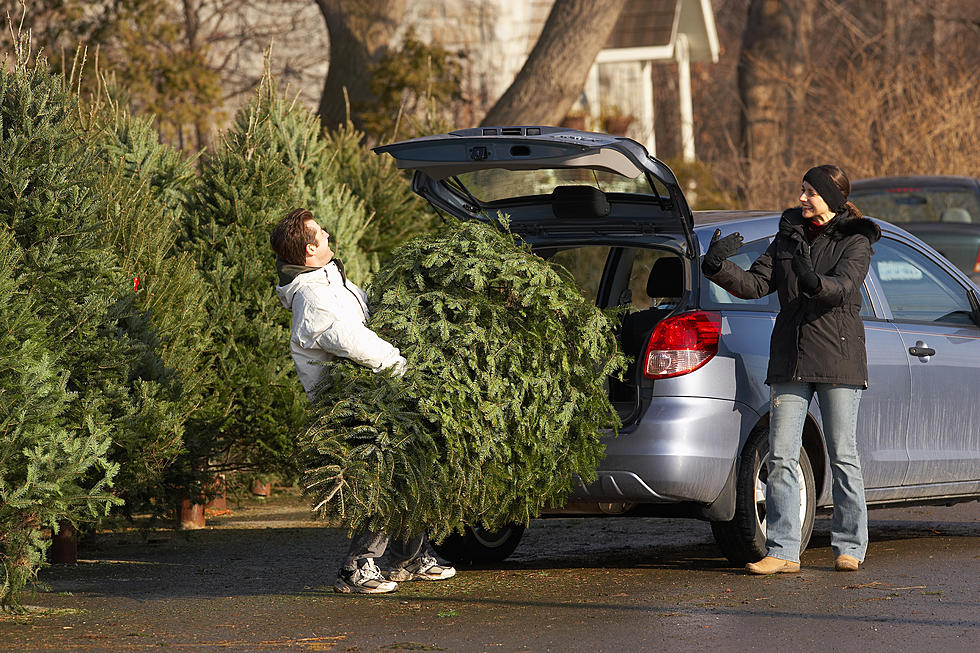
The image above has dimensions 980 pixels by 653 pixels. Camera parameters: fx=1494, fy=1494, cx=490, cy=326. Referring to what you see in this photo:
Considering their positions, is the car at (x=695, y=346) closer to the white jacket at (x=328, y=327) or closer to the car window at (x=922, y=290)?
the car window at (x=922, y=290)

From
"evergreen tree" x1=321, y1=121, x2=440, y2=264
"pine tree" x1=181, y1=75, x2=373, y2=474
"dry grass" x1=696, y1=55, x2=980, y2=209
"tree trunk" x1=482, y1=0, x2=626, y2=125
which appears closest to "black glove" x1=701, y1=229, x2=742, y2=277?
"pine tree" x1=181, y1=75, x2=373, y2=474

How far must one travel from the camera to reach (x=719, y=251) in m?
6.66

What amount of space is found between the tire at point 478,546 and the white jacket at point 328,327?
1486mm

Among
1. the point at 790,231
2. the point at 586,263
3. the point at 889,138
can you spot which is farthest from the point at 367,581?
the point at 889,138

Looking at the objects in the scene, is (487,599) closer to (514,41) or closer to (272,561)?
(272,561)

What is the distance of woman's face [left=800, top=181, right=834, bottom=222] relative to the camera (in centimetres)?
707

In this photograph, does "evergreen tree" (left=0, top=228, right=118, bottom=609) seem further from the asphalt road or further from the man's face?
the man's face

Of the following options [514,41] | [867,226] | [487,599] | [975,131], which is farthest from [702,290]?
[514,41]

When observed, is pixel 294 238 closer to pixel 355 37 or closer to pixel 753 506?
pixel 753 506

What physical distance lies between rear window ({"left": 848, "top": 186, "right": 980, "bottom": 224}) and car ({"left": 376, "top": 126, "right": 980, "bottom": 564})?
7.70m

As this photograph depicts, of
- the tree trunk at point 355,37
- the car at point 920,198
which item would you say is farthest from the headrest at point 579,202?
the tree trunk at point 355,37

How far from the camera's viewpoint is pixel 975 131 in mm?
22438

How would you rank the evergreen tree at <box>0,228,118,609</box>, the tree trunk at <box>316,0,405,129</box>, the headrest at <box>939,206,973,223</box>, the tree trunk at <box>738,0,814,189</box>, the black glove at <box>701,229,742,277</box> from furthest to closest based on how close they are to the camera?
the tree trunk at <box>738,0,814,189</box> < the tree trunk at <box>316,0,405,129</box> < the headrest at <box>939,206,973,223</box> < the black glove at <box>701,229,742,277</box> < the evergreen tree at <box>0,228,118,609</box>

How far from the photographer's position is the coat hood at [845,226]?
7051mm
